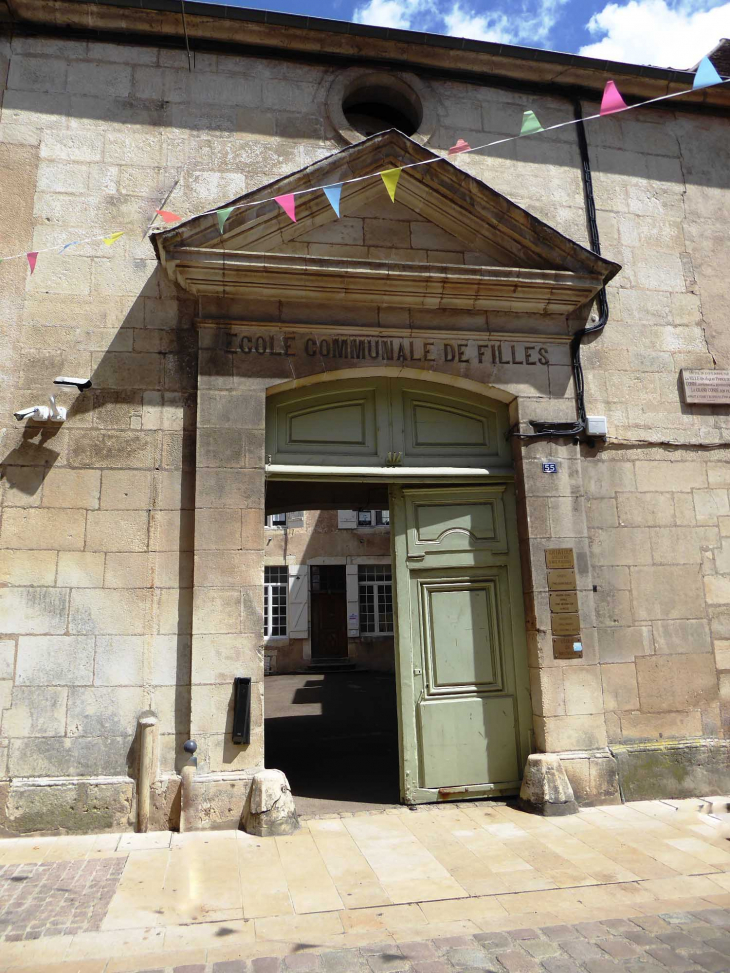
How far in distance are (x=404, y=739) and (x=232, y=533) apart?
1970mm

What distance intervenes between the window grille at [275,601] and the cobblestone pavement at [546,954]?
14090mm

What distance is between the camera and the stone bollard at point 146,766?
168 inches

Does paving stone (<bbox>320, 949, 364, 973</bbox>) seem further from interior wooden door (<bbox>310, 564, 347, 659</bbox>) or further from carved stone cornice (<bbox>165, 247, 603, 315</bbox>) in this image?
interior wooden door (<bbox>310, 564, 347, 659</bbox>)

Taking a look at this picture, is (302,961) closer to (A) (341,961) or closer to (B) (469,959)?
(A) (341,961)

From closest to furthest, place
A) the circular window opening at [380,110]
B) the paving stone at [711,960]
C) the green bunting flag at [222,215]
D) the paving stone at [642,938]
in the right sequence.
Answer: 1. the paving stone at [711,960]
2. the paving stone at [642,938]
3. the green bunting flag at [222,215]
4. the circular window opening at [380,110]

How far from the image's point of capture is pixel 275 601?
55.9 ft

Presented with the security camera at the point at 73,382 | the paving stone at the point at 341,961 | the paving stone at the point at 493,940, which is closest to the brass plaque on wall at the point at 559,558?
the paving stone at the point at 493,940

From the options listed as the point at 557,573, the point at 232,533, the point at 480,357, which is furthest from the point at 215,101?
the point at 557,573

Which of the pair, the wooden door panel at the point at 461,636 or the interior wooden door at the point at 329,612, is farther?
the interior wooden door at the point at 329,612

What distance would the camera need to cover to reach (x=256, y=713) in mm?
4484

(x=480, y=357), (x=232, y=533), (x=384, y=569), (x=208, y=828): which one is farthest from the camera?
(x=384, y=569)

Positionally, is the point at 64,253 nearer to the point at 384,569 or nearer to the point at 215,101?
the point at 215,101

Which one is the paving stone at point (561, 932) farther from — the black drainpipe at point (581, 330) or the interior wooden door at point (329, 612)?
the interior wooden door at point (329, 612)

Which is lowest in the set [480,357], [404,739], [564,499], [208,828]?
[208,828]
